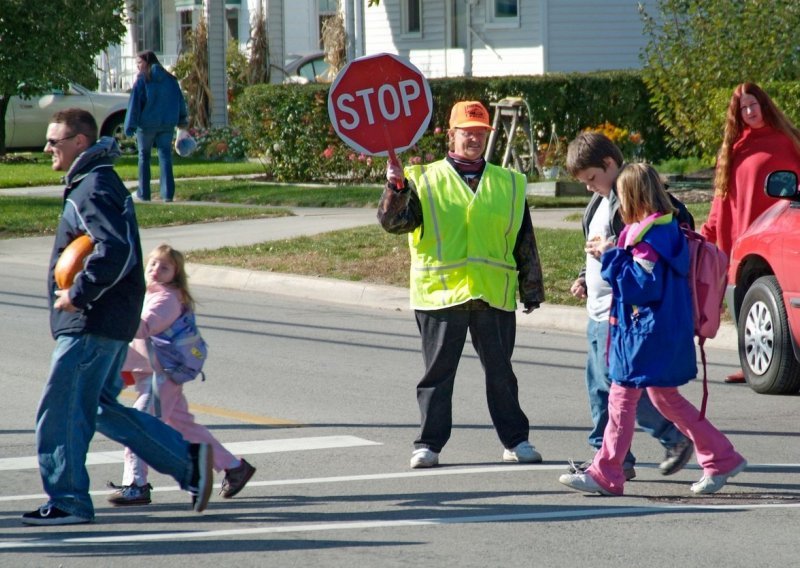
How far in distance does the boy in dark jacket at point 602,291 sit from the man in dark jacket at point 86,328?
1.99 meters

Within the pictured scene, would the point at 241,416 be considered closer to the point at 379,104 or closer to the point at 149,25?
the point at 379,104

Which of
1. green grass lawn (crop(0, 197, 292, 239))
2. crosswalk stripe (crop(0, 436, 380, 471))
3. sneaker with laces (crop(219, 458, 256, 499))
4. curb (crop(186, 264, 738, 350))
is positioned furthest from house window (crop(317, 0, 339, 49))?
sneaker with laces (crop(219, 458, 256, 499))

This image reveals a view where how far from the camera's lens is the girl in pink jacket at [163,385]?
264 inches

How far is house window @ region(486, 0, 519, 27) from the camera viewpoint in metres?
30.0

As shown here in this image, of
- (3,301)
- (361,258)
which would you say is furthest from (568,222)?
(3,301)

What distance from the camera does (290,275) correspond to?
48.5 feet

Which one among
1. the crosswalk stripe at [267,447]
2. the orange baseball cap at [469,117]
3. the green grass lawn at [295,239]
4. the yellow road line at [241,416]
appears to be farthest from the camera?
the green grass lawn at [295,239]

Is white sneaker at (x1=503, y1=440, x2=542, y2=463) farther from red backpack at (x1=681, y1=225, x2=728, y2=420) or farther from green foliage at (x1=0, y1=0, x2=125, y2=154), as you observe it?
green foliage at (x1=0, y1=0, x2=125, y2=154)

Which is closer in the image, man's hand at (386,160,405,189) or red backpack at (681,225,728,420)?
red backpack at (681,225,728,420)

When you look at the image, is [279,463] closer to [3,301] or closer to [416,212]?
[416,212]

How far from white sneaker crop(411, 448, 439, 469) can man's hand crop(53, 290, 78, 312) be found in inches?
83.2

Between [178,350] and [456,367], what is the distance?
149 cm

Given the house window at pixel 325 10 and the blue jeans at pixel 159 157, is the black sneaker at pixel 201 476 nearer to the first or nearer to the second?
the blue jeans at pixel 159 157

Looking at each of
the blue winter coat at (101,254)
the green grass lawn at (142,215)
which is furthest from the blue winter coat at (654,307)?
the green grass lawn at (142,215)
